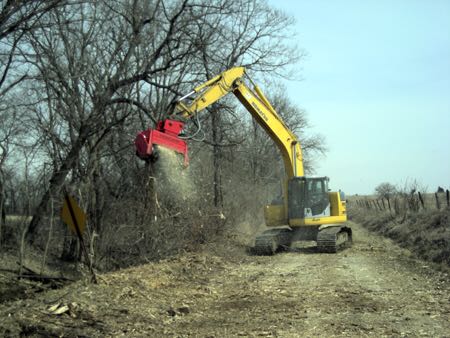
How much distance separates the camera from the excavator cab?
19203 millimetres

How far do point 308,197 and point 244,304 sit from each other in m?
10.0

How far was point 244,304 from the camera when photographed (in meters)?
9.67

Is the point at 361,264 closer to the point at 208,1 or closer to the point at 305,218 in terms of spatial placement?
the point at 305,218

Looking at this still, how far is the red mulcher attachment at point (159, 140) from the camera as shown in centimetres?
1183

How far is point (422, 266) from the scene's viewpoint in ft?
47.9

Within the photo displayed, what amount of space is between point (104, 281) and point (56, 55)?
382 inches

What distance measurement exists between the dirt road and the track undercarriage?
11.5 ft

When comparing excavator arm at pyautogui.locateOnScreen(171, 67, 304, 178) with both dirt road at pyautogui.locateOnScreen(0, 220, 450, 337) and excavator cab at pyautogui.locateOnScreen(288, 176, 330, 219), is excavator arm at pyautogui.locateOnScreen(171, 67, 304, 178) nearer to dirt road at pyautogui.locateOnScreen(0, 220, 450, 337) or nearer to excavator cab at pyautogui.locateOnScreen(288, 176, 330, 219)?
excavator cab at pyautogui.locateOnScreen(288, 176, 330, 219)

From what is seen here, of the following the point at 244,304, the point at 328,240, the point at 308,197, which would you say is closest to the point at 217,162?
the point at 308,197

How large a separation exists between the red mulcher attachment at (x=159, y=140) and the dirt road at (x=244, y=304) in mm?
2618

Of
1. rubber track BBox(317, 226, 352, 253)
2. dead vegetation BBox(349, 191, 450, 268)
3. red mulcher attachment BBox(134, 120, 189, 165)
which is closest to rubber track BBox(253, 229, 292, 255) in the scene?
rubber track BBox(317, 226, 352, 253)

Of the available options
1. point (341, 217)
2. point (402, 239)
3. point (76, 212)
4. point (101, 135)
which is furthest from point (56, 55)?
point (402, 239)

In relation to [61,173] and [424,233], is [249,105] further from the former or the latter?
[424,233]

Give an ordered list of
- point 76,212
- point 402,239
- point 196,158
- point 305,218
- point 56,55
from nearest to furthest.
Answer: point 76,212
point 56,55
point 305,218
point 196,158
point 402,239
